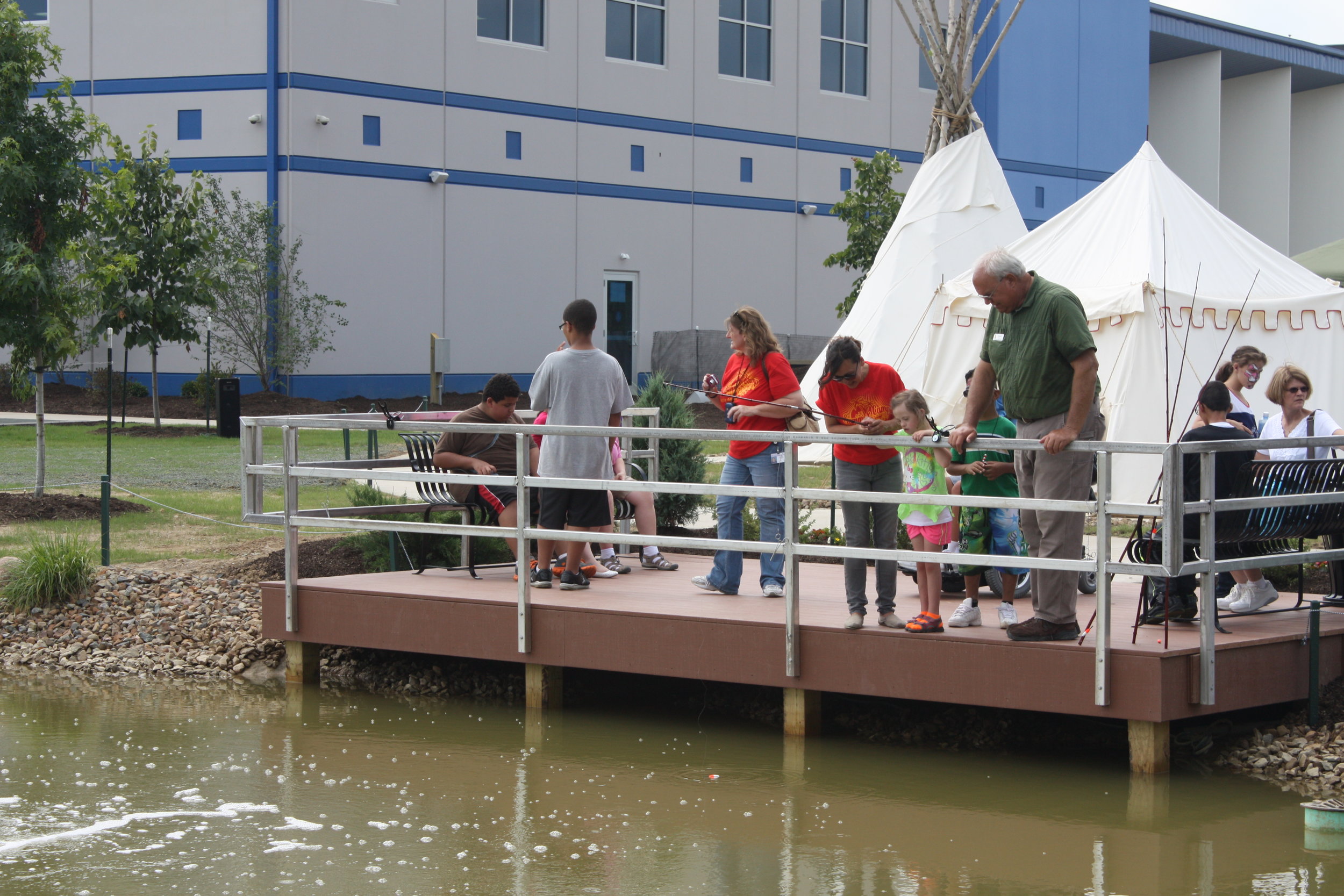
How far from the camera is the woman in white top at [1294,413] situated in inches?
332

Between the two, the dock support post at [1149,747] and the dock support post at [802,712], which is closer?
the dock support post at [1149,747]

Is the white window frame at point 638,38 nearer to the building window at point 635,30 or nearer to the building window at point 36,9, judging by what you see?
the building window at point 635,30

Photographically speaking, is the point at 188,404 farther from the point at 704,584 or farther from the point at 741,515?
the point at 741,515

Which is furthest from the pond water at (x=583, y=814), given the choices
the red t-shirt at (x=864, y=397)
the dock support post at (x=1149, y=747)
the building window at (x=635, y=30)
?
the building window at (x=635, y=30)

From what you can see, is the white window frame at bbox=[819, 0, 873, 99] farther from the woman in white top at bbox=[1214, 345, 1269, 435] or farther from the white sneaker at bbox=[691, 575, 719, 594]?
the white sneaker at bbox=[691, 575, 719, 594]

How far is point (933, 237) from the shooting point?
65.4 feet

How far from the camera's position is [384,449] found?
2319 centimetres

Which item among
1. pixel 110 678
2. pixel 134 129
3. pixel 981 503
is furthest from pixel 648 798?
pixel 134 129

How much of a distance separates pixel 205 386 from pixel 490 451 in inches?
806

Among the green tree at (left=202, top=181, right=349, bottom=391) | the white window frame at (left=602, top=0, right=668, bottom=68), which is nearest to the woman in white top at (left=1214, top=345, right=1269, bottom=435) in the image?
the green tree at (left=202, top=181, right=349, bottom=391)

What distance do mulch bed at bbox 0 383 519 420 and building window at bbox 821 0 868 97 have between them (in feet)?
45.5

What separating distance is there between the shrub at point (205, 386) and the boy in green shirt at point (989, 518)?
2206 cm

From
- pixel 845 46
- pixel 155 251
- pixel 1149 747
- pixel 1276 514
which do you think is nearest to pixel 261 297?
pixel 155 251

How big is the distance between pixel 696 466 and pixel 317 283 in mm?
18745
